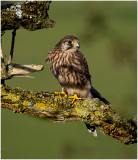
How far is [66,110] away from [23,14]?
1017 mm

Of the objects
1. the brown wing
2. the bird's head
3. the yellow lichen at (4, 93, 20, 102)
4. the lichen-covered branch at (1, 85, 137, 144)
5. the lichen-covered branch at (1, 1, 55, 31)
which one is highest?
the lichen-covered branch at (1, 1, 55, 31)

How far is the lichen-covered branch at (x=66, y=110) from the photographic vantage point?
10.1 feet

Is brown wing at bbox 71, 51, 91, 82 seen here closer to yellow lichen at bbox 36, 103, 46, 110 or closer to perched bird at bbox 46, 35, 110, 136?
perched bird at bbox 46, 35, 110, 136

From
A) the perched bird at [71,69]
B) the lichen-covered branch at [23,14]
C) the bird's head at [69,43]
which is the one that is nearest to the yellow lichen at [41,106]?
the lichen-covered branch at [23,14]

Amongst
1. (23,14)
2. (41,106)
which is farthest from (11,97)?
(23,14)

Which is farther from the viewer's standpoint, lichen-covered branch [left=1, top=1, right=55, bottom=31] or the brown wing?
the brown wing

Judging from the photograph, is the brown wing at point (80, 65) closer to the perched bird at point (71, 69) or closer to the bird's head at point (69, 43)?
the perched bird at point (71, 69)

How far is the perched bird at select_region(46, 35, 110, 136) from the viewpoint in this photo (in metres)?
4.44

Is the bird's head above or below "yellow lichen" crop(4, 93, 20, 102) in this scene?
above

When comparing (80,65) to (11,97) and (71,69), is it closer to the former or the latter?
(71,69)

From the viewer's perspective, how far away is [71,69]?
4.43 meters

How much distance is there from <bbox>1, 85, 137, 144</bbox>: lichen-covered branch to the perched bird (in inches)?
34.5

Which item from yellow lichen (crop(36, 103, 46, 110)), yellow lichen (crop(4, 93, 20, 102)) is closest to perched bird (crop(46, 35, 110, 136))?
yellow lichen (crop(36, 103, 46, 110))

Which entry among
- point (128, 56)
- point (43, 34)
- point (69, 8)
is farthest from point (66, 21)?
point (128, 56)
